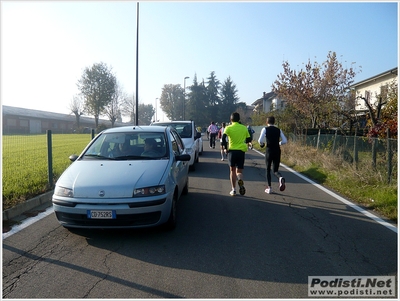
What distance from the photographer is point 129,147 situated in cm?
609

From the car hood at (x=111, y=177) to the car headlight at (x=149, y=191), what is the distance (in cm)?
5

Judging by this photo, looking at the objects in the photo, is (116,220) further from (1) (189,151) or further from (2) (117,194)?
(1) (189,151)

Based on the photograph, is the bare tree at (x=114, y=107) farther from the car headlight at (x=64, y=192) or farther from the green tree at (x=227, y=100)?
the car headlight at (x=64, y=192)

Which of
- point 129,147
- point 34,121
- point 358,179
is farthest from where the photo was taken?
point 34,121

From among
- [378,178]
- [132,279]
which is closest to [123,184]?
[132,279]

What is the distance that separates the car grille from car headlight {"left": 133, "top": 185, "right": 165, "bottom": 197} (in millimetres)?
273

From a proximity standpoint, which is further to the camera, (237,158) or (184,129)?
(184,129)

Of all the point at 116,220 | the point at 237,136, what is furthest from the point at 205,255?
the point at 237,136

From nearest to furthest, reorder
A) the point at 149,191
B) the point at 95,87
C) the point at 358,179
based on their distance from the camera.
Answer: the point at 149,191
the point at 358,179
the point at 95,87

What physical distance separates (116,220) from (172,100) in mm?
72370

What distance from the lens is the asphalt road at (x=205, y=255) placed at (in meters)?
3.47

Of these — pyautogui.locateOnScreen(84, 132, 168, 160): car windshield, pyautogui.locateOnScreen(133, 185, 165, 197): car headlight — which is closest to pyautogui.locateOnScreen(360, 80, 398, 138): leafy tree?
pyautogui.locateOnScreen(84, 132, 168, 160): car windshield

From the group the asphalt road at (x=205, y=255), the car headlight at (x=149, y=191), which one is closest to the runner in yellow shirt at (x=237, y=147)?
the asphalt road at (x=205, y=255)

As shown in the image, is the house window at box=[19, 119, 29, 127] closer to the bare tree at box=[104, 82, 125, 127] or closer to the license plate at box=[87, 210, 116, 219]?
the bare tree at box=[104, 82, 125, 127]
